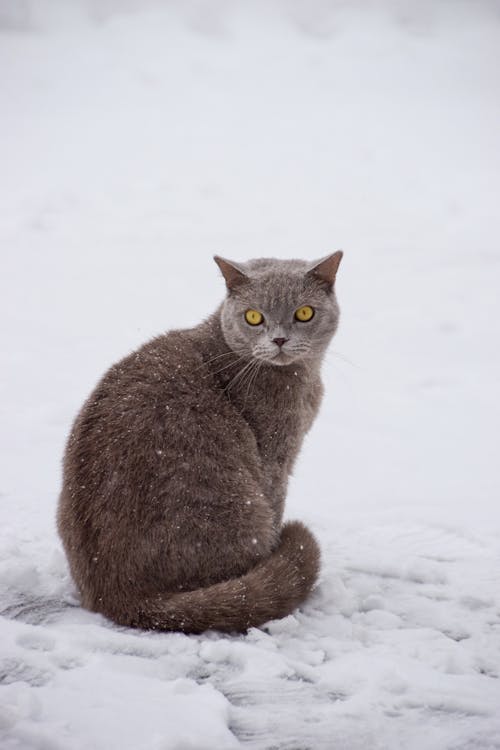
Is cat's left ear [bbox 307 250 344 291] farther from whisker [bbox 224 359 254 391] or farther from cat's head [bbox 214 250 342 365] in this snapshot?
whisker [bbox 224 359 254 391]

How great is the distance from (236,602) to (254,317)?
1048 mm

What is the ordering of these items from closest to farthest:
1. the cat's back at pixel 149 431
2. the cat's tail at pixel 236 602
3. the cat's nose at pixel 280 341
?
the cat's tail at pixel 236 602 → the cat's back at pixel 149 431 → the cat's nose at pixel 280 341

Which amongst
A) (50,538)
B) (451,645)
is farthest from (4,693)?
(451,645)

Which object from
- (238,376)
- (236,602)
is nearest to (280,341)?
(238,376)

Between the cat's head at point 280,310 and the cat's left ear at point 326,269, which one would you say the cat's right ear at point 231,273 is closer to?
the cat's head at point 280,310

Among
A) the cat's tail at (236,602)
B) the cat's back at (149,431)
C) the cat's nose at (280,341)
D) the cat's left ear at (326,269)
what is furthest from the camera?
the cat's left ear at (326,269)

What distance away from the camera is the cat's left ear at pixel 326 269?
9.11 feet

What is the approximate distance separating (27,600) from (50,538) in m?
0.46

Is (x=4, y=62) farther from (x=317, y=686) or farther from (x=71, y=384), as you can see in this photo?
(x=317, y=686)

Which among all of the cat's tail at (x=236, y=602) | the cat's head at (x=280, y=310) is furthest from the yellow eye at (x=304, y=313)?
the cat's tail at (x=236, y=602)

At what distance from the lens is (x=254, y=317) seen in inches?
108

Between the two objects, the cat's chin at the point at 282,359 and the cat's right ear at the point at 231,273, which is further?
the cat's right ear at the point at 231,273

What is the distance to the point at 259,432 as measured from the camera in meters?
2.74

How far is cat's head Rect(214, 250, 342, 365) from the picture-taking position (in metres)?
2.70
